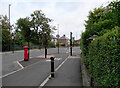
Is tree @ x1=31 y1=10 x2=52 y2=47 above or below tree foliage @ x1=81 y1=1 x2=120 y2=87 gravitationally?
above

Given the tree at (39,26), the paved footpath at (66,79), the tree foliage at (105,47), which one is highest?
the tree at (39,26)

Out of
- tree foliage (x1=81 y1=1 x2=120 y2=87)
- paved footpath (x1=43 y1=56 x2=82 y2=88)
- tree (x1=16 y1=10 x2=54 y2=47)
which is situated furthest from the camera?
tree (x1=16 y1=10 x2=54 y2=47)

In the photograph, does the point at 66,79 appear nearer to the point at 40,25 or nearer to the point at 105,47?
the point at 105,47

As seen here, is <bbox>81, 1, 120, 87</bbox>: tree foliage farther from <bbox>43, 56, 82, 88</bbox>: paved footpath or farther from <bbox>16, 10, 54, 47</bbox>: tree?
<bbox>16, 10, 54, 47</bbox>: tree

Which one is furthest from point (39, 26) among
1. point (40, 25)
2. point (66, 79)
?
point (66, 79)

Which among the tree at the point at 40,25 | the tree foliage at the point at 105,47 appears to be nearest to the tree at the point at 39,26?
the tree at the point at 40,25

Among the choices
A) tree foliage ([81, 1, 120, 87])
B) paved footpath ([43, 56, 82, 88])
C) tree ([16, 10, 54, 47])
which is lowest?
paved footpath ([43, 56, 82, 88])

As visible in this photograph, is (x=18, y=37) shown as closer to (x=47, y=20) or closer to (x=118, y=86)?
(x=47, y=20)

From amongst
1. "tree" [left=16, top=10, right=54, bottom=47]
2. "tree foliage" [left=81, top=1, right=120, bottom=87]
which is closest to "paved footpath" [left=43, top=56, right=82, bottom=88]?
"tree foliage" [left=81, top=1, right=120, bottom=87]

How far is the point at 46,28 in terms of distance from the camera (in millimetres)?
46281

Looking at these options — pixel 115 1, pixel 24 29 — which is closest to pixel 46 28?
pixel 24 29

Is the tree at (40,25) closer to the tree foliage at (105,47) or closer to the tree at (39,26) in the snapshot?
the tree at (39,26)

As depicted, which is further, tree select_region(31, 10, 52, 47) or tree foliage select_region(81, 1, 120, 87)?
tree select_region(31, 10, 52, 47)

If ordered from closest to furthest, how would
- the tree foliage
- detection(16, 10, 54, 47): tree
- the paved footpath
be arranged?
the tree foliage < the paved footpath < detection(16, 10, 54, 47): tree
